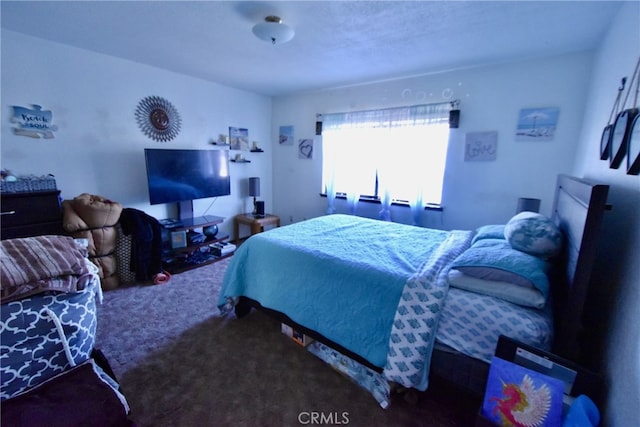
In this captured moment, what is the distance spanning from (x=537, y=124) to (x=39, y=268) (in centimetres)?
366

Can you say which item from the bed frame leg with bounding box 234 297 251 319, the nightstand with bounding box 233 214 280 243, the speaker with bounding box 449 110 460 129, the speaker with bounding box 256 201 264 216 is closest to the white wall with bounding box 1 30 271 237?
the nightstand with bounding box 233 214 280 243

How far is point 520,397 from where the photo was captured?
1058 mm

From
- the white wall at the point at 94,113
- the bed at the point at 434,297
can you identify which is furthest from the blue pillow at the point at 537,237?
the white wall at the point at 94,113

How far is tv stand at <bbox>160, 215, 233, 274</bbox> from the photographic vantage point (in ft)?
10.3

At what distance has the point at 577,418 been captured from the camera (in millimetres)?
903

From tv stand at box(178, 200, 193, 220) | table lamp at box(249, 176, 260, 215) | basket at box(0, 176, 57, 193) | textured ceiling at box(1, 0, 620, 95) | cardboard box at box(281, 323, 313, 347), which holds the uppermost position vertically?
textured ceiling at box(1, 0, 620, 95)

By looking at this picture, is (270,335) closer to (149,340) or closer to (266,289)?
(266,289)

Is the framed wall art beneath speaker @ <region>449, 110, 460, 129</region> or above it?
beneath

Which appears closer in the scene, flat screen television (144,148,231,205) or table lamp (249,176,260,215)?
flat screen television (144,148,231,205)

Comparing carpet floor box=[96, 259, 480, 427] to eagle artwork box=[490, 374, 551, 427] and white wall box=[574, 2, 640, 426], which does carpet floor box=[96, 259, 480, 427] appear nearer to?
eagle artwork box=[490, 374, 551, 427]

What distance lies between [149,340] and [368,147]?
313cm

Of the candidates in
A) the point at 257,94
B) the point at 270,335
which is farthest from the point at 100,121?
the point at 270,335

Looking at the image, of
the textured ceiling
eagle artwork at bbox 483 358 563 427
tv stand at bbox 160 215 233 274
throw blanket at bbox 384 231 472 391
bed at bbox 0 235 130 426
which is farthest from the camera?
tv stand at bbox 160 215 233 274

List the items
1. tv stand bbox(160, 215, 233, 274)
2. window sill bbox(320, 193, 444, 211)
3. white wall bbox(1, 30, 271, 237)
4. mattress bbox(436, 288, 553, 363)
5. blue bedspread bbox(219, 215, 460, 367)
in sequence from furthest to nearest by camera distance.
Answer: window sill bbox(320, 193, 444, 211), tv stand bbox(160, 215, 233, 274), white wall bbox(1, 30, 271, 237), blue bedspread bbox(219, 215, 460, 367), mattress bbox(436, 288, 553, 363)
